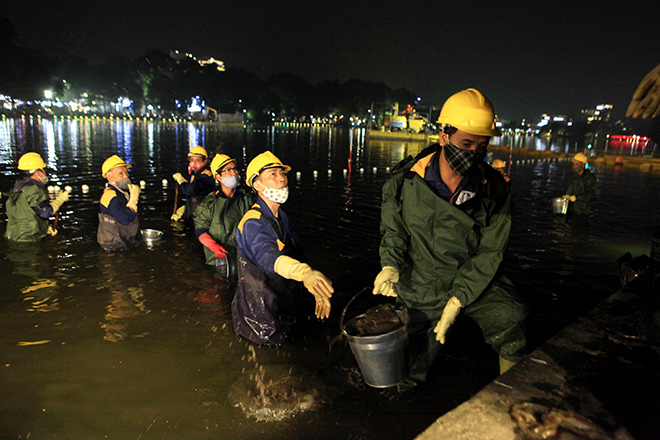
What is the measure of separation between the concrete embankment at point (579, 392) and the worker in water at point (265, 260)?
6.42 feet

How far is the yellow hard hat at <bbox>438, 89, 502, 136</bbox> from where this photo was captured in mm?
3277

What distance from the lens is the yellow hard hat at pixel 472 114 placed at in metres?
3.28

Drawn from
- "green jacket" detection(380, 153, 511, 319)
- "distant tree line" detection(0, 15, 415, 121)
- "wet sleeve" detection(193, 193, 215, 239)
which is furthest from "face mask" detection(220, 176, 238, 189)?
"distant tree line" detection(0, 15, 415, 121)

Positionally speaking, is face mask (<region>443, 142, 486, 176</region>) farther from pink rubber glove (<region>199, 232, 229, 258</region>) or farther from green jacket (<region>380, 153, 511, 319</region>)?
pink rubber glove (<region>199, 232, 229, 258</region>)

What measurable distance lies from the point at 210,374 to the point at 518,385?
288 centimetres

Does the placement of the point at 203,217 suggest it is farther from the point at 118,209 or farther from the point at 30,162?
the point at 30,162

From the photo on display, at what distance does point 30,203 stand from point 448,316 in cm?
792

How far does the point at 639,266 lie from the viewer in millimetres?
5340

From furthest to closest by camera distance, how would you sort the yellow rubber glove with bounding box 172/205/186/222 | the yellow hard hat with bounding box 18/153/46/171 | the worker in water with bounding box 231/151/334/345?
the yellow rubber glove with bounding box 172/205/186/222 → the yellow hard hat with bounding box 18/153/46/171 → the worker in water with bounding box 231/151/334/345

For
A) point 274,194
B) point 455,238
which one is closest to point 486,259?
point 455,238

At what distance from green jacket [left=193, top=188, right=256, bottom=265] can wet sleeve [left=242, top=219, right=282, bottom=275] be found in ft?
7.16

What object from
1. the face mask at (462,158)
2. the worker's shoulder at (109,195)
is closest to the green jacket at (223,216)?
the worker's shoulder at (109,195)

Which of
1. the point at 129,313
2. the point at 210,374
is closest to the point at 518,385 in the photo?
the point at 210,374

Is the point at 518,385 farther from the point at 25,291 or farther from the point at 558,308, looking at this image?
the point at 25,291
